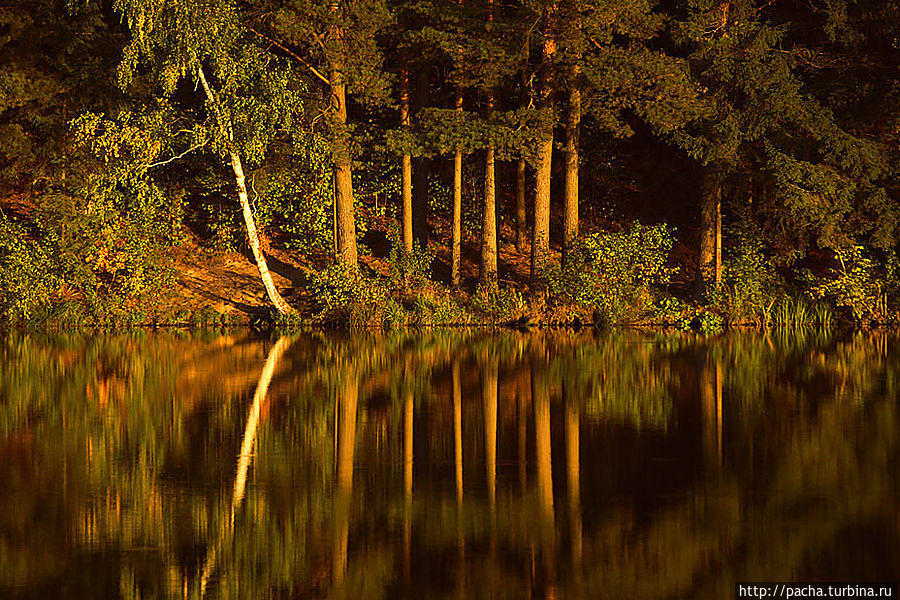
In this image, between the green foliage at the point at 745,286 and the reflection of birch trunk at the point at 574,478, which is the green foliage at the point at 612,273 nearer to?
the green foliage at the point at 745,286

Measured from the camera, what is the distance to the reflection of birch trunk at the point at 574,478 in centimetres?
972

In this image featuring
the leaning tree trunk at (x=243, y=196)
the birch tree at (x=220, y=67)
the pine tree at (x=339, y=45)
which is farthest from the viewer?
the pine tree at (x=339, y=45)

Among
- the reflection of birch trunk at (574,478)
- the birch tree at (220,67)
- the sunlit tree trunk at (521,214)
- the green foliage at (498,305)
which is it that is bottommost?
the reflection of birch trunk at (574,478)

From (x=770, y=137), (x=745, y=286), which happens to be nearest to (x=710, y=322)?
(x=745, y=286)

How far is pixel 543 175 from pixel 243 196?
329 inches

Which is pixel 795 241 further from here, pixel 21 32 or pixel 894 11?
pixel 21 32

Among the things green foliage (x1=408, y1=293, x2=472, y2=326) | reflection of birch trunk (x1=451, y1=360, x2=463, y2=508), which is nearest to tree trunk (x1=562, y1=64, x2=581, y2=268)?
green foliage (x1=408, y1=293, x2=472, y2=326)

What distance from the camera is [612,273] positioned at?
36219mm

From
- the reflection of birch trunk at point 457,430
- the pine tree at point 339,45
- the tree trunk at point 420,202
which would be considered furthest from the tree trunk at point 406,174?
the reflection of birch trunk at point 457,430

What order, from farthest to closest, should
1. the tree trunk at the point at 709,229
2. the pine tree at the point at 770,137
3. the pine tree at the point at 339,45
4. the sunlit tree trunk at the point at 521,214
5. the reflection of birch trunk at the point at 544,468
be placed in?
the sunlit tree trunk at the point at 521,214 < the tree trunk at the point at 709,229 < the pine tree at the point at 770,137 < the pine tree at the point at 339,45 < the reflection of birch trunk at the point at 544,468

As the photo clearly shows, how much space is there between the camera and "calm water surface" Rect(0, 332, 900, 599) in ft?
30.2

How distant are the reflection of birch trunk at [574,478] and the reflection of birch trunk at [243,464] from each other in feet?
8.32

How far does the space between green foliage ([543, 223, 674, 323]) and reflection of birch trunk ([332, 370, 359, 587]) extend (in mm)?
15368

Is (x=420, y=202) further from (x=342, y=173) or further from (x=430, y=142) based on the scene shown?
(x=430, y=142)
